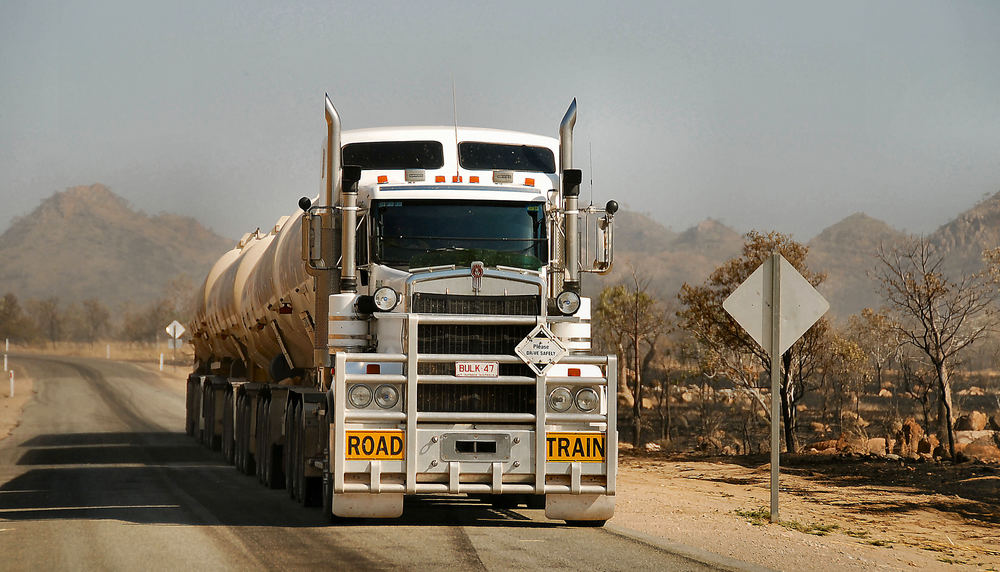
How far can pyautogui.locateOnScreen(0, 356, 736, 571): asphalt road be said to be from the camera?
32.8 ft

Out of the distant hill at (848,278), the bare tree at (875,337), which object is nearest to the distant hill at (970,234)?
the distant hill at (848,278)

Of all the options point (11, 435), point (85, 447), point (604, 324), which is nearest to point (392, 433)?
point (85, 447)

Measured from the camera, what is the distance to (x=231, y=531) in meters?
12.0

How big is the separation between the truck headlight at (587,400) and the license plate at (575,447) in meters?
0.27

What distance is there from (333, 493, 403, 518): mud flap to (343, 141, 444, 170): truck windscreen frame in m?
3.66

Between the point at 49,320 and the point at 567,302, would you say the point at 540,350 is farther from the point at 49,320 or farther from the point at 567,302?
the point at 49,320

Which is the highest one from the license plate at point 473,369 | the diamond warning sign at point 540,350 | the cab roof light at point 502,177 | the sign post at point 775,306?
the cab roof light at point 502,177

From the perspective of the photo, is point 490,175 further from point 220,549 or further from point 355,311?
point 220,549

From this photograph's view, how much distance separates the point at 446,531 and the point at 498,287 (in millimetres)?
2499

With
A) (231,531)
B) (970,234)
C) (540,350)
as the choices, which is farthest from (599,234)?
(970,234)

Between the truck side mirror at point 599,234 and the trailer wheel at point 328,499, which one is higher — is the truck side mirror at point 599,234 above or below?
above

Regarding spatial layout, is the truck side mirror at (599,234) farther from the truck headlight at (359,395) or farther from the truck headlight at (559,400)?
the truck headlight at (359,395)

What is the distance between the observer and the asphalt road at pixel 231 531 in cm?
999

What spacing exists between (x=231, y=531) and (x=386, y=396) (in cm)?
215
